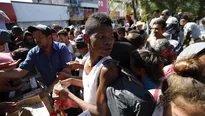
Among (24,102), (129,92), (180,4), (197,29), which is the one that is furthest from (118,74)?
(180,4)

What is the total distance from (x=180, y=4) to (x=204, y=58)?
40.0ft

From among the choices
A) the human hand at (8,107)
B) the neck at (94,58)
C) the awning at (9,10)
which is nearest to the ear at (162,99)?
the neck at (94,58)

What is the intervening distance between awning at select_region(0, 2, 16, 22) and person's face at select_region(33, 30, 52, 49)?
58.0ft

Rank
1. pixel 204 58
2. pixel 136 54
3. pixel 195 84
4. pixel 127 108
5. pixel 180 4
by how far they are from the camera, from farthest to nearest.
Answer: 1. pixel 180 4
2. pixel 136 54
3. pixel 204 58
4. pixel 127 108
5. pixel 195 84

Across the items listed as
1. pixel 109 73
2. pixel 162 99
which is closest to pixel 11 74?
pixel 109 73

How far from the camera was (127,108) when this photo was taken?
128 centimetres

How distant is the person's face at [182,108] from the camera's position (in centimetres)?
109

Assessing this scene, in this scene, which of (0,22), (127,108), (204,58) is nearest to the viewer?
(127,108)

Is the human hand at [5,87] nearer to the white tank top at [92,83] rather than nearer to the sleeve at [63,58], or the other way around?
the sleeve at [63,58]

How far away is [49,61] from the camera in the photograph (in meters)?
2.74

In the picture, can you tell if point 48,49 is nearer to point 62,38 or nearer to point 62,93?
point 62,93

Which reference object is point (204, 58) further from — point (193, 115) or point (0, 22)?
point (0, 22)

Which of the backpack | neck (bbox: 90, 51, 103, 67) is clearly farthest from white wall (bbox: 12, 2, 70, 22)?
the backpack

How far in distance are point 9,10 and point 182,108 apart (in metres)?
20.4
